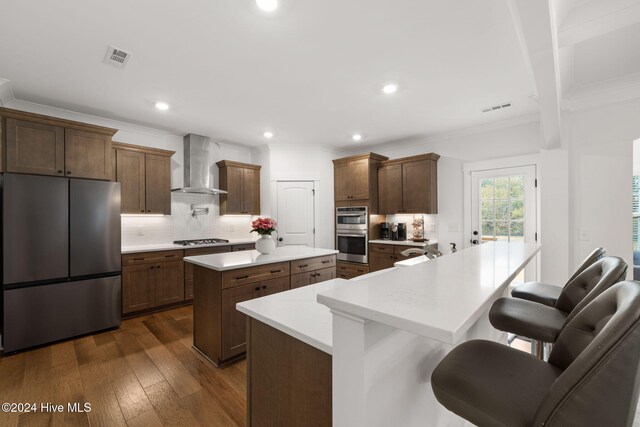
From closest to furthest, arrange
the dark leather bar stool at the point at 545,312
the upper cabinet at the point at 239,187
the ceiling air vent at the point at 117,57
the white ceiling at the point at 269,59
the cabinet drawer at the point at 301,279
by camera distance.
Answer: the dark leather bar stool at the point at 545,312 → the white ceiling at the point at 269,59 → the ceiling air vent at the point at 117,57 → the cabinet drawer at the point at 301,279 → the upper cabinet at the point at 239,187

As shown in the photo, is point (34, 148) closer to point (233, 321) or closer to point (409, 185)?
point (233, 321)

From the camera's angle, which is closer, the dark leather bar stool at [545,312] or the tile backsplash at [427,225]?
the dark leather bar stool at [545,312]

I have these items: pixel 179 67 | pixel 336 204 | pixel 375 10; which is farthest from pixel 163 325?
A: pixel 375 10

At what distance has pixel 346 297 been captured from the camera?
0.79 m

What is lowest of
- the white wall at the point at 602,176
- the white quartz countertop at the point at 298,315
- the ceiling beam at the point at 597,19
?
the white quartz countertop at the point at 298,315

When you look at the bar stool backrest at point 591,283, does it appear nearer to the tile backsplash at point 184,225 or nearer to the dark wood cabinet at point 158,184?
the dark wood cabinet at point 158,184

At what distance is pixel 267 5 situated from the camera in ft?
5.95

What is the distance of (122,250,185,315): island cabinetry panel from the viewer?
11.8ft

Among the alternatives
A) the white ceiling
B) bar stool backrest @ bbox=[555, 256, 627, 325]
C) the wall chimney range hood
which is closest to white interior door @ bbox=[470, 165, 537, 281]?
the white ceiling

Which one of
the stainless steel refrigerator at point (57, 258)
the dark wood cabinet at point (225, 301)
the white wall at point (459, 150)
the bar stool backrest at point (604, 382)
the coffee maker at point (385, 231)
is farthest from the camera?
the coffee maker at point (385, 231)

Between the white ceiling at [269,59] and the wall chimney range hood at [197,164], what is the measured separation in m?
0.71

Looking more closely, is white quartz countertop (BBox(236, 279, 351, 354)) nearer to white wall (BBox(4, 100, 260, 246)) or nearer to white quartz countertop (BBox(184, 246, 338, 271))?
white quartz countertop (BBox(184, 246, 338, 271))

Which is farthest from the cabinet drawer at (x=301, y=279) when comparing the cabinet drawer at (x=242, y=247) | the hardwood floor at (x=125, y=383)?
the cabinet drawer at (x=242, y=247)

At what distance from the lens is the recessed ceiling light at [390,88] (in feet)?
9.59
